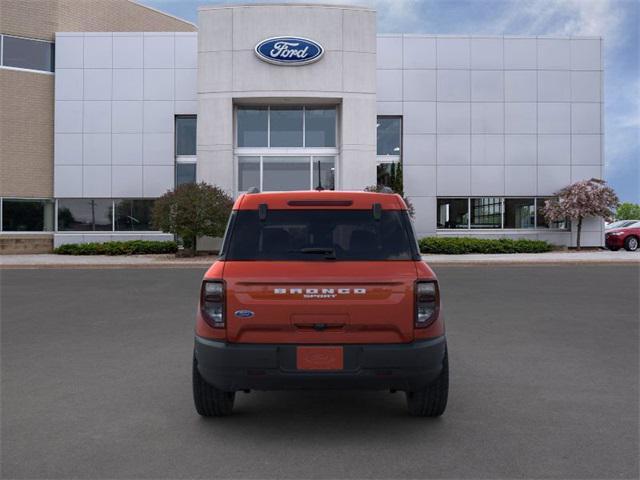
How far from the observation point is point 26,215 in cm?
2673

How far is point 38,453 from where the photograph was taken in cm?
379

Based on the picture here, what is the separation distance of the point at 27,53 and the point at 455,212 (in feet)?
73.1

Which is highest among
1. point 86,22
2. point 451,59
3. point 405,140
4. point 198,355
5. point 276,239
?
point 86,22

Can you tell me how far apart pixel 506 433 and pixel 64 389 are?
13.2ft

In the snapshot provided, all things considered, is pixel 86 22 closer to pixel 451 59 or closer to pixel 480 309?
pixel 451 59

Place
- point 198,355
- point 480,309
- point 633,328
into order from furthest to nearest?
point 480,309
point 633,328
point 198,355

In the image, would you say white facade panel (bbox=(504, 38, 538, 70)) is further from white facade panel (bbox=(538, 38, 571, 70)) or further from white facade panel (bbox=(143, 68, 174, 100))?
white facade panel (bbox=(143, 68, 174, 100))

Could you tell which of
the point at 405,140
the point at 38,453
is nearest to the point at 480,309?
the point at 38,453

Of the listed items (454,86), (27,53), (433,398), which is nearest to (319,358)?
(433,398)

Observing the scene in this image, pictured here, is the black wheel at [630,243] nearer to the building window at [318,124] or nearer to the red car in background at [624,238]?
the red car in background at [624,238]

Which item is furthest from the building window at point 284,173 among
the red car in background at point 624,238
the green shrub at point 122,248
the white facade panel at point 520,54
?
the red car in background at point 624,238

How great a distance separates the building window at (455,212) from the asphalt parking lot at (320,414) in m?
18.7

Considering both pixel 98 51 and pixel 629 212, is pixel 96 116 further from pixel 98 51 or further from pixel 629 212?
pixel 629 212

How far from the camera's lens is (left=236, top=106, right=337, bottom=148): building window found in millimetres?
25547
